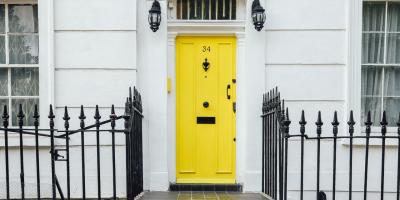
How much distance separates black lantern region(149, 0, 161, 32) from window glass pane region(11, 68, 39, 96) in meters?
1.84

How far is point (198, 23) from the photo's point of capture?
6203 mm

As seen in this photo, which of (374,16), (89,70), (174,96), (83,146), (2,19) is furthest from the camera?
(174,96)

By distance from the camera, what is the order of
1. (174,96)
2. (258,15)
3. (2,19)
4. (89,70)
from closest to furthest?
1. (258,15)
2. (89,70)
3. (2,19)
4. (174,96)

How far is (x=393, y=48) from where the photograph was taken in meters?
6.23

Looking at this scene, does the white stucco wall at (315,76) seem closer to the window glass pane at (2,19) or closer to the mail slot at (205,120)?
the mail slot at (205,120)

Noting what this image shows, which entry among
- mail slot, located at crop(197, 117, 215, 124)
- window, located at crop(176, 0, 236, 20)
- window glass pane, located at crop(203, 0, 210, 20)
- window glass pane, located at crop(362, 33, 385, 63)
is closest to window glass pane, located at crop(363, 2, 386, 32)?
window glass pane, located at crop(362, 33, 385, 63)

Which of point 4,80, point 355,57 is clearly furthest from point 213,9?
point 4,80

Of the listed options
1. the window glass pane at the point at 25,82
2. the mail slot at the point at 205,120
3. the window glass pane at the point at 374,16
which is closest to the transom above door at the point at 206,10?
the mail slot at the point at 205,120

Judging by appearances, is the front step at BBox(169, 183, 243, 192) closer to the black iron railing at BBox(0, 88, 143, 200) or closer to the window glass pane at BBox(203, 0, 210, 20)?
the black iron railing at BBox(0, 88, 143, 200)

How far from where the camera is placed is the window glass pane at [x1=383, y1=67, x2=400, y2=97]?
624cm

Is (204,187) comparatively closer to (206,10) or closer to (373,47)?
(206,10)

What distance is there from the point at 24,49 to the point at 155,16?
2.01 metres

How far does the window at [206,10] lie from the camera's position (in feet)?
20.8

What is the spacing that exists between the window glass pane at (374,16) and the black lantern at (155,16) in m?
3.07
